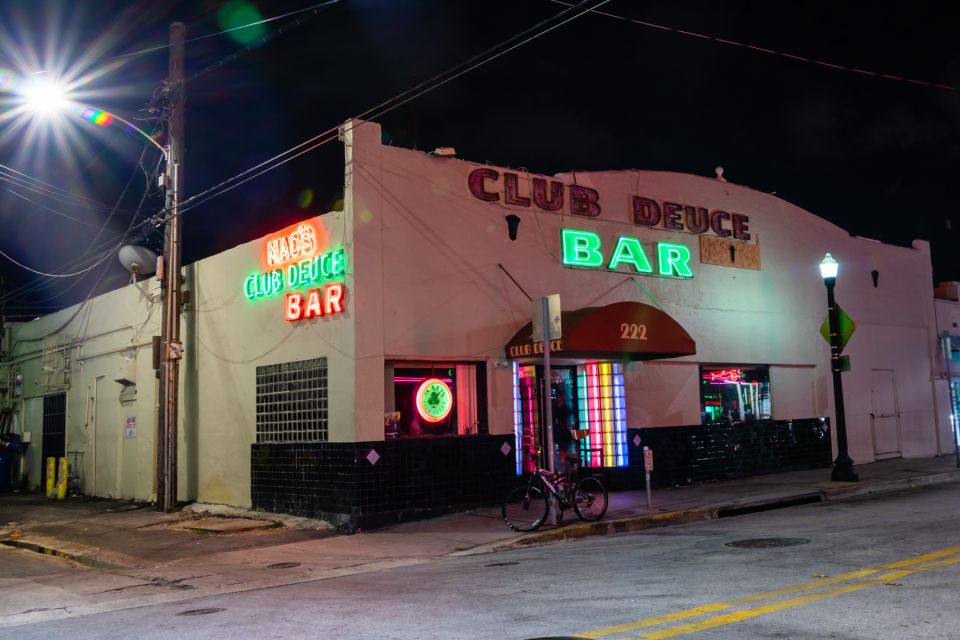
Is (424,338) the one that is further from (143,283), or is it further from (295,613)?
(143,283)

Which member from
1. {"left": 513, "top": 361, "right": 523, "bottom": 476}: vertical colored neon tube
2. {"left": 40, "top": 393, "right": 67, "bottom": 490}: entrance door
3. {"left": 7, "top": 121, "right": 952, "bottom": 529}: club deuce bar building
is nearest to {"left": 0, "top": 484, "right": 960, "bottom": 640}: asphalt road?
→ {"left": 7, "top": 121, "right": 952, "bottom": 529}: club deuce bar building

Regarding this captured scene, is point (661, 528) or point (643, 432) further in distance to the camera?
point (643, 432)

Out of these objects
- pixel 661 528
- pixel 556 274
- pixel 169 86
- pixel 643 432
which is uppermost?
pixel 169 86

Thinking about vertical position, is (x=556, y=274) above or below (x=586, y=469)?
above

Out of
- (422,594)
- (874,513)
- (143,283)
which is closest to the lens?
(422,594)

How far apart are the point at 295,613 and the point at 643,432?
11318mm

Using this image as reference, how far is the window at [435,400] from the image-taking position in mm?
15086

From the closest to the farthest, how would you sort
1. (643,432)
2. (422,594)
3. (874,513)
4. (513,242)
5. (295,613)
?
(295,613) < (422,594) < (874,513) < (513,242) < (643,432)

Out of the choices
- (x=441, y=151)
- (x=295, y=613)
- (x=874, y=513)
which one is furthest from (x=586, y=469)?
(x=295, y=613)

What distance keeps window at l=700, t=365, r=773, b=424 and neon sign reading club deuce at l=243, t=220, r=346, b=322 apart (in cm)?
927

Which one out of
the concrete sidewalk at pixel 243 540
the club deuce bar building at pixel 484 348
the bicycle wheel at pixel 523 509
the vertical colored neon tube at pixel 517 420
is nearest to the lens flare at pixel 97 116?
the club deuce bar building at pixel 484 348

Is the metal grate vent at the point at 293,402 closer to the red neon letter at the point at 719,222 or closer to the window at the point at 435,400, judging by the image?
the window at the point at 435,400

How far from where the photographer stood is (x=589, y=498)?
44.9 feet

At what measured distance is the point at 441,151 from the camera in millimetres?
15984
